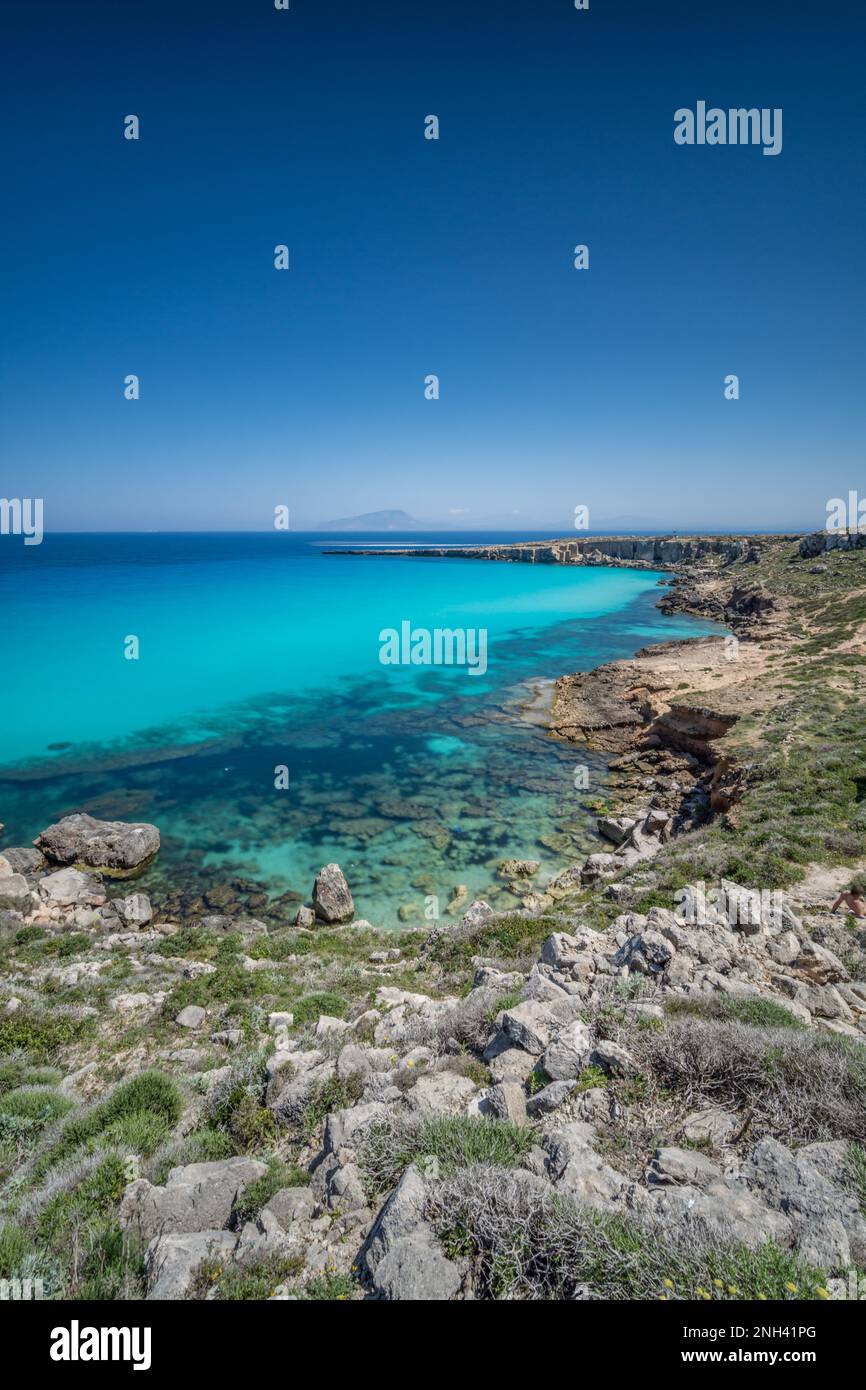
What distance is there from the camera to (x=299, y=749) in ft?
95.6

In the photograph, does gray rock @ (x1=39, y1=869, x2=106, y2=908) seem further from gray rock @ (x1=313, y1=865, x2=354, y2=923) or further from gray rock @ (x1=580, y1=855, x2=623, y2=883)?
gray rock @ (x1=580, y1=855, x2=623, y2=883)

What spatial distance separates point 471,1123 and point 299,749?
83.5 feet

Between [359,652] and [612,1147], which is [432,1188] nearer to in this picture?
[612,1147]

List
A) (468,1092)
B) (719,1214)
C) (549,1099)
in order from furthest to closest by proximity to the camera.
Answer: (468,1092), (549,1099), (719,1214)

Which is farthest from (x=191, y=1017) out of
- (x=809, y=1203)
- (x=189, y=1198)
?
(x=809, y=1203)

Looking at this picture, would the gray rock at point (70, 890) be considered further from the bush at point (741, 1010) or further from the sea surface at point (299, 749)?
the bush at point (741, 1010)

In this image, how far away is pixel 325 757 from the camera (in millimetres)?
27969

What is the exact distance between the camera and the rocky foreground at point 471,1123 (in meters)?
3.56

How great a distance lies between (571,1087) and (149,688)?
1687 inches

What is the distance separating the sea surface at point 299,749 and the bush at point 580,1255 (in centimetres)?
1239

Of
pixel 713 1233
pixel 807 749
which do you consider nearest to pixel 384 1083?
pixel 713 1233

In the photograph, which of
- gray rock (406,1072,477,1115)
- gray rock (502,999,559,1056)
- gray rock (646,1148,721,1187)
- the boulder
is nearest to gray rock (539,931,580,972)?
gray rock (502,999,559,1056)

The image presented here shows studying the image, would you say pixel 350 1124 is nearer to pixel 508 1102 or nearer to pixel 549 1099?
pixel 508 1102

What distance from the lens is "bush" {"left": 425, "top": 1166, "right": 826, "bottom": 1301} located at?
3.17 metres
